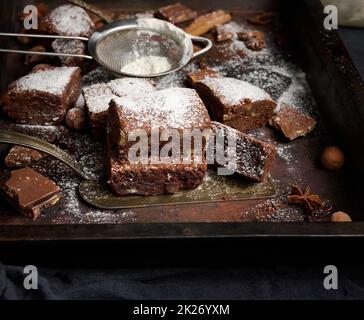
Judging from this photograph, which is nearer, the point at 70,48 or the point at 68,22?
the point at 70,48

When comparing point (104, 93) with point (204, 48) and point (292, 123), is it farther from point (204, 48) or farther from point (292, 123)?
point (292, 123)

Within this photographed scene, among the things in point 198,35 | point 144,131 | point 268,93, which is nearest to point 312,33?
point 268,93

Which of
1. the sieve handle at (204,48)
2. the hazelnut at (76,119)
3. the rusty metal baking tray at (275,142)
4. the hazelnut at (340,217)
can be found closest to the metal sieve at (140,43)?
the sieve handle at (204,48)

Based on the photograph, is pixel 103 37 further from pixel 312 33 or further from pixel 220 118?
pixel 312 33

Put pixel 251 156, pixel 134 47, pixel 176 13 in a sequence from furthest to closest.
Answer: pixel 176 13, pixel 134 47, pixel 251 156

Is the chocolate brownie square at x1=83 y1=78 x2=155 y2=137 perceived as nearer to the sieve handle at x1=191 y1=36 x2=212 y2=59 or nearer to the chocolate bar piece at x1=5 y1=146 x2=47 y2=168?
the chocolate bar piece at x1=5 y1=146 x2=47 y2=168

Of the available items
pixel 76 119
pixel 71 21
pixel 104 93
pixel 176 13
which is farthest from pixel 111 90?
pixel 176 13
